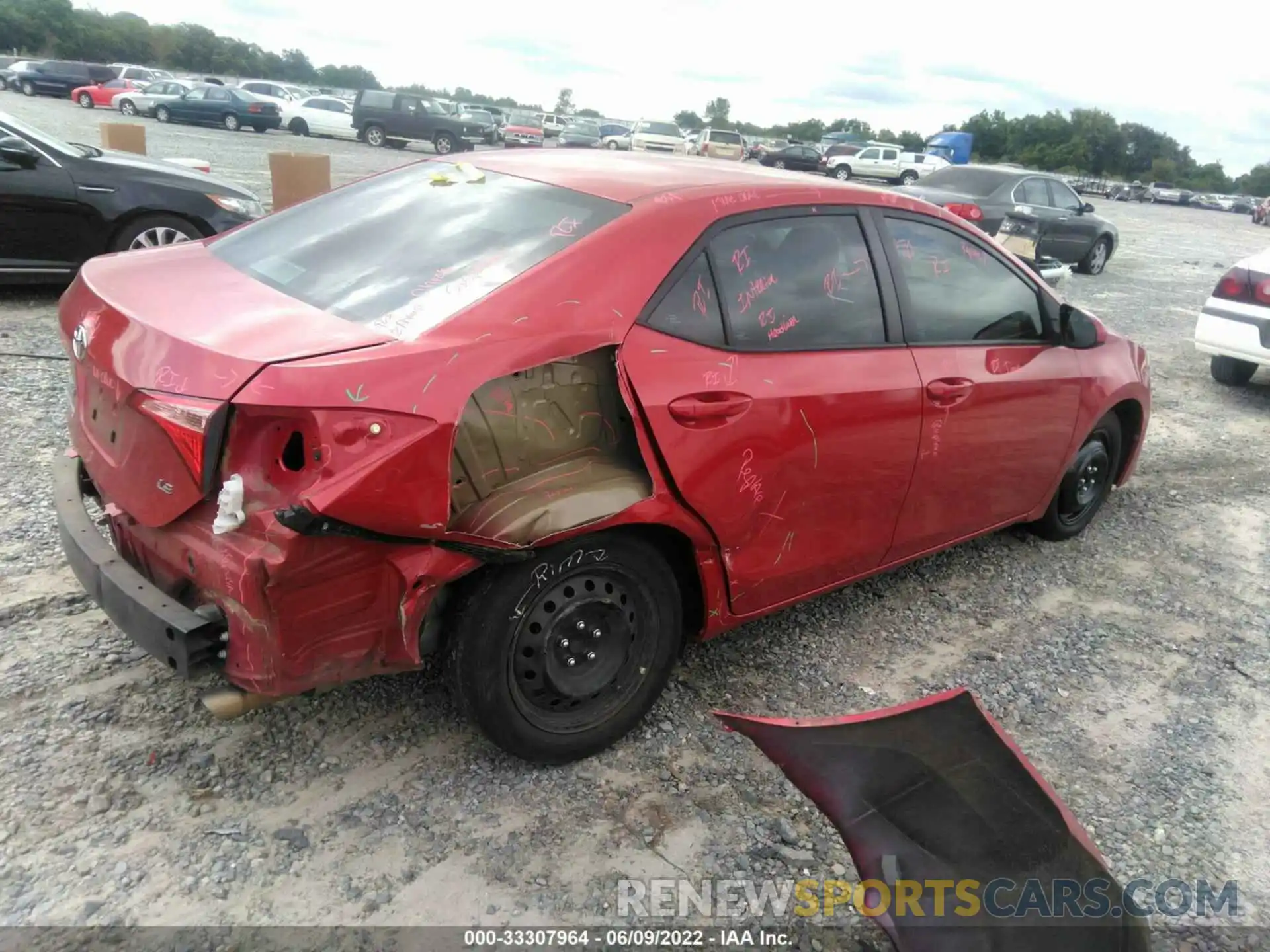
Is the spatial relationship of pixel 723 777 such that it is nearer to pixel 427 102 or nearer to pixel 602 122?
pixel 427 102

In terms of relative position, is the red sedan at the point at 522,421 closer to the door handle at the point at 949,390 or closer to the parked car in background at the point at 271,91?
the door handle at the point at 949,390

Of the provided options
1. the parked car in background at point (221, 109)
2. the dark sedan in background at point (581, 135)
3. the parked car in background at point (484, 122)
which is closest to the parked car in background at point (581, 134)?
the dark sedan in background at point (581, 135)

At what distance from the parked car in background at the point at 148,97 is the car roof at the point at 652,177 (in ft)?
108

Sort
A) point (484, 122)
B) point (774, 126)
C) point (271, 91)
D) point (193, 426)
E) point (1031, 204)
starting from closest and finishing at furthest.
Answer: point (193, 426), point (1031, 204), point (484, 122), point (271, 91), point (774, 126)

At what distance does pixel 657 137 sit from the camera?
108ft

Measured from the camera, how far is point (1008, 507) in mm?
4059

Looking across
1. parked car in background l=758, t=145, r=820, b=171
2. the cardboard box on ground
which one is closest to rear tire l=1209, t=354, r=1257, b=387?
the cardboard box on ground

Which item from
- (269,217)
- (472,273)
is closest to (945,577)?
(472,273)

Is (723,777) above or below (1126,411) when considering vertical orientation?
below

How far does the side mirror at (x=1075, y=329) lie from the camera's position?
395cm

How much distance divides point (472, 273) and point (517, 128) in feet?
120

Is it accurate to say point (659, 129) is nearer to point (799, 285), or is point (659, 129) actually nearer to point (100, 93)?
point (100, 93)

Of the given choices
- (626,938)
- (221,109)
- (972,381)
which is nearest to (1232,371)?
(972,381)

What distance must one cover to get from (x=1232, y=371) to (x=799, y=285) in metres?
7.01
